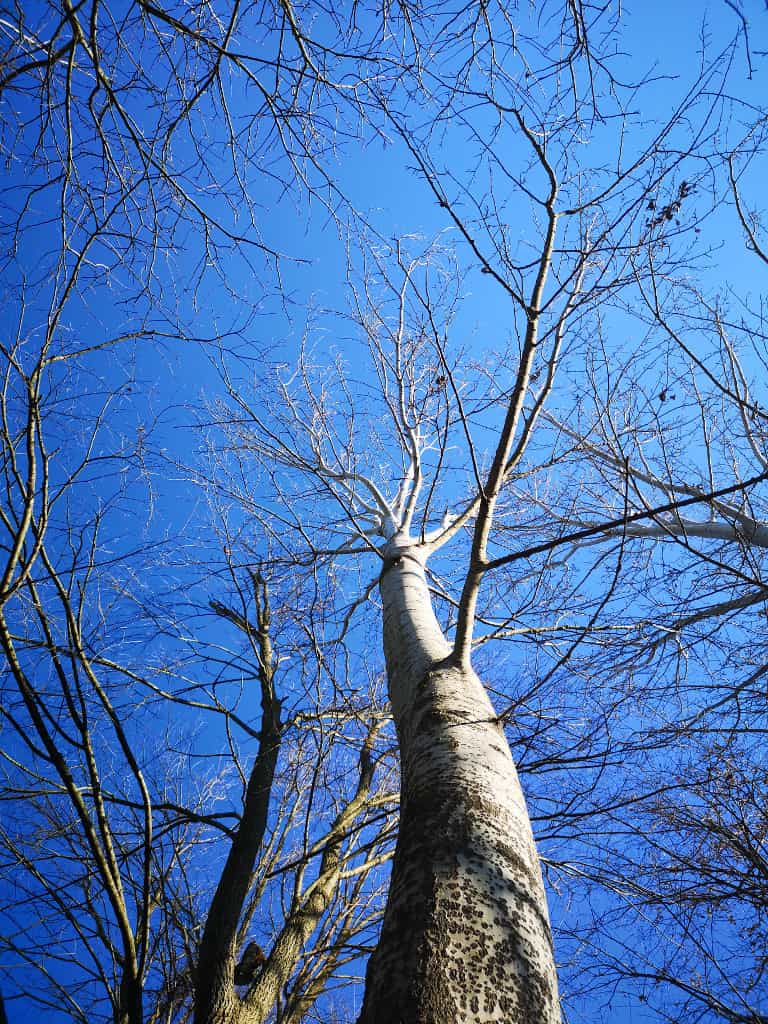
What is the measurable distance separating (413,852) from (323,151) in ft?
7.13

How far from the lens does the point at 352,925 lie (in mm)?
4141

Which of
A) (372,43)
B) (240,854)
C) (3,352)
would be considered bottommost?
(240,854)

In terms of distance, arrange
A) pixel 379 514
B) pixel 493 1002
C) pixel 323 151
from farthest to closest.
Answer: pixel 379 514 < pixel 323 151 < pixel 493 1002

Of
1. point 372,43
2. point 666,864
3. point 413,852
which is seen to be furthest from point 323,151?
point 666,864

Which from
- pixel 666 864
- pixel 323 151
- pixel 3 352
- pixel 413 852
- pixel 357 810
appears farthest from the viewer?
pixel 357 810

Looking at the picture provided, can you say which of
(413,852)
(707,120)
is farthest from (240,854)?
(707,120)

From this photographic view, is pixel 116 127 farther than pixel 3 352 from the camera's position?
Yes

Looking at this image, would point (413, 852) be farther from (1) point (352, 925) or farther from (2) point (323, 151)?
(1) point (352, 925)

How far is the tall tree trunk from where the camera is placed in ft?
2.94

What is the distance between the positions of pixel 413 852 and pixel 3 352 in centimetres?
153

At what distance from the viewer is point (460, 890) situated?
41.9 inches

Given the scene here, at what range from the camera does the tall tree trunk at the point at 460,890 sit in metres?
0.90

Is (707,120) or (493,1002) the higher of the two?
(707,120)

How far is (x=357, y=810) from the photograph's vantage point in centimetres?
399
